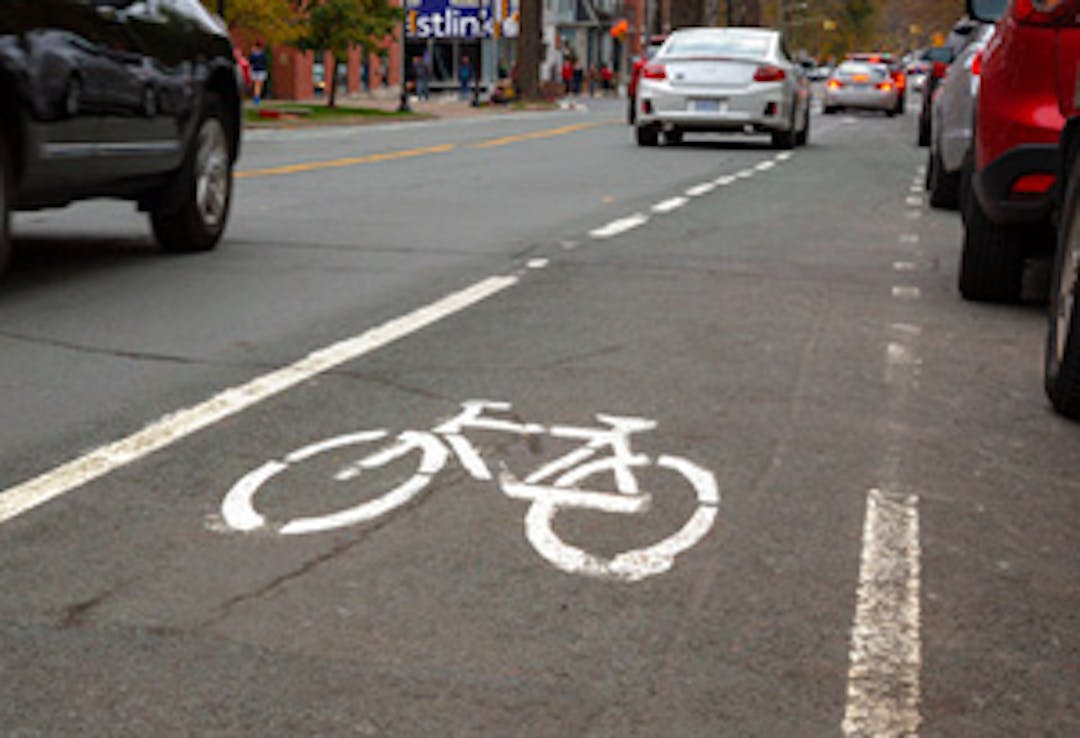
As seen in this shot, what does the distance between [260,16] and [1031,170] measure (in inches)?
1171

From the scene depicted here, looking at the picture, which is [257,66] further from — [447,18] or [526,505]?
[526,505]

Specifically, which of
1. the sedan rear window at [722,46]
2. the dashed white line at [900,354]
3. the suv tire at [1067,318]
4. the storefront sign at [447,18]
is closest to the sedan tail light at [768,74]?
the sedan rear window at [722,46]

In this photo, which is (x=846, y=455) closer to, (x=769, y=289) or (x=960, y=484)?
(x=960, y=484)

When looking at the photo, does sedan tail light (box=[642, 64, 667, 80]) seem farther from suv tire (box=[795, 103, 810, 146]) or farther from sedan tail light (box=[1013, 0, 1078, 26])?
sedan tail light (box=[1013, 0, 1078, 26])

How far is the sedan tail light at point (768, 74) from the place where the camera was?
2269cm

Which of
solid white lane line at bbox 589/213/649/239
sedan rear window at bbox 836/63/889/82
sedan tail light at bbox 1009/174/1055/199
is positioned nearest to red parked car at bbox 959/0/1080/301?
sedan tail light at bbox 1009/174/1055/199

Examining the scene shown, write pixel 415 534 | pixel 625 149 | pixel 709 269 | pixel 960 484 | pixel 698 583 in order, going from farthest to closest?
pixel 625 149 < pixel 709 269 < pixel 960 484 < pixel 415 534 < pixel 698 583

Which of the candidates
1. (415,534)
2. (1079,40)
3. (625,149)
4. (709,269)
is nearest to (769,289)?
(709,269)

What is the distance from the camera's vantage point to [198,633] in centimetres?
349

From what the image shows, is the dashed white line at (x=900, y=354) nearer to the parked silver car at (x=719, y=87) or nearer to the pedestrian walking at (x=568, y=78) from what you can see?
the parked silver car at (x=719, y=87)

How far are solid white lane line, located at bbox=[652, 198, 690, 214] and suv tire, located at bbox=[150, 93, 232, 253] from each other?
4122 mm

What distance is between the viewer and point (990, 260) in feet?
27.5

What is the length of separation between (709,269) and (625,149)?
A: 47.0 feet

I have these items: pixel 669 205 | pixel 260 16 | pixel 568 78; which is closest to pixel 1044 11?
pixel 669 205
